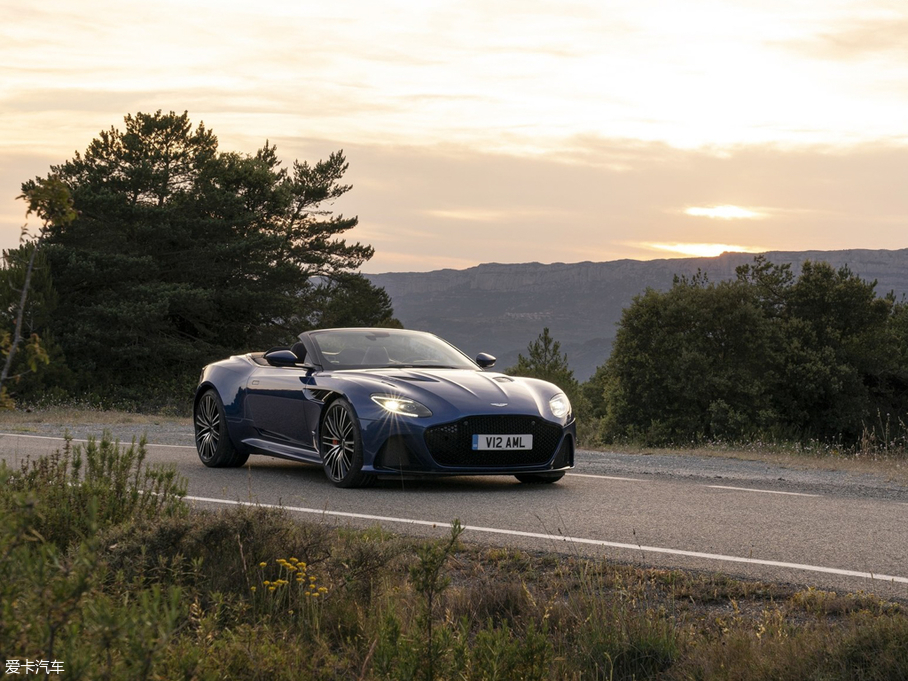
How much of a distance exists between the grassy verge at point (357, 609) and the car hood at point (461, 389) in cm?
280

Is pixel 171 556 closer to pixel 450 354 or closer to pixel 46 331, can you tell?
pixel 450 354

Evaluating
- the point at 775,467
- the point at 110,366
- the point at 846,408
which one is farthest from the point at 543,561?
the point at 846,408

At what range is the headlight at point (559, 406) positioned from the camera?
973 centimetres

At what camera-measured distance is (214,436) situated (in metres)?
11.5

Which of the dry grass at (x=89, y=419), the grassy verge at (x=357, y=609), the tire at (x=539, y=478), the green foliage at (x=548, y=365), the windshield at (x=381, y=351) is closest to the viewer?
the grassy verge at (x=357, y=609)

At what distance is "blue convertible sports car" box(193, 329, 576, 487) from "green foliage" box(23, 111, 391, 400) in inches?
1253

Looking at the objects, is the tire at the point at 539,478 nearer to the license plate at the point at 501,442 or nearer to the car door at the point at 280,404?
the license plate at the point at 501,442

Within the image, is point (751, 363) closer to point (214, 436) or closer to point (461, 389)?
point (214, 436)

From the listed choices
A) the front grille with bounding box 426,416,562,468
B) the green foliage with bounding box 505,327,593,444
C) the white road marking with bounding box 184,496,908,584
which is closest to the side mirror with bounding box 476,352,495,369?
the front grille with bounding box 426,416,562,468

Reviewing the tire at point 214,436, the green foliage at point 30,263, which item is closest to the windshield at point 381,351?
the tire at point 214,436

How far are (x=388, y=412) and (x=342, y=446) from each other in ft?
2.03

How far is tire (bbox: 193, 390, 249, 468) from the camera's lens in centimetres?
1134

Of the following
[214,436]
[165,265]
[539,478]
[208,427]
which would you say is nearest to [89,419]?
[208,427]

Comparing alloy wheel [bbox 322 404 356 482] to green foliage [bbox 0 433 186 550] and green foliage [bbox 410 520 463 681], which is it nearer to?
green foliage [bbox 0 433 186 550]
